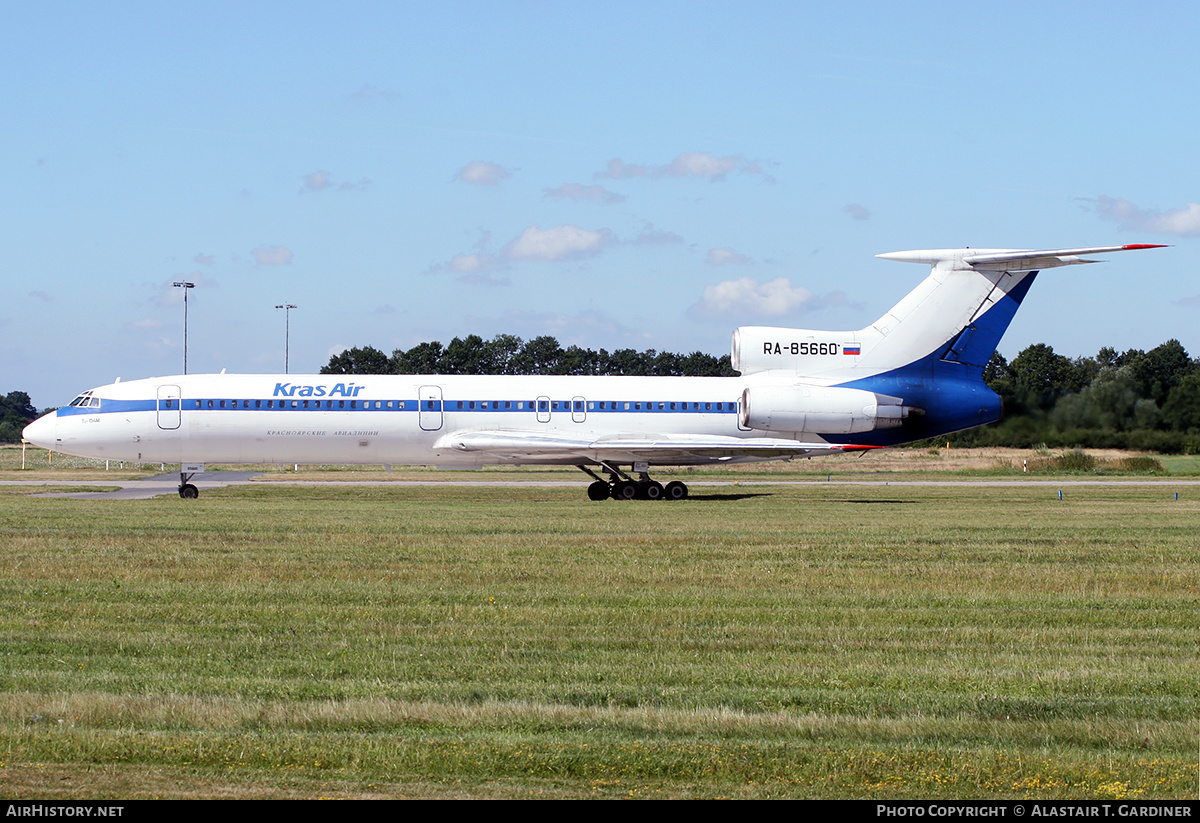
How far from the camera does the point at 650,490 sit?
119 feet

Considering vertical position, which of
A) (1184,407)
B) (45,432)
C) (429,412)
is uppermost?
(1184,407)

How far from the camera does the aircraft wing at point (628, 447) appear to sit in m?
34.9

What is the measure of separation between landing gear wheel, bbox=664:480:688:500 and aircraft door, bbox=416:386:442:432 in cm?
725

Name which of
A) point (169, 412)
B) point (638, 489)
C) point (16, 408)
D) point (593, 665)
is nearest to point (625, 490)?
point (638, 489)

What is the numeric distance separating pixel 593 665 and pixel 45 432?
29.2 meters

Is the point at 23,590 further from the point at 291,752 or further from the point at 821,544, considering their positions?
the point at 821,544

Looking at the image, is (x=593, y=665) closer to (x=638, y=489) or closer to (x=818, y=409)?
(x=818, y=409)

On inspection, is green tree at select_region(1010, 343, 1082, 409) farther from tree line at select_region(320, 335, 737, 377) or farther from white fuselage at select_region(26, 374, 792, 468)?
tree line at select_region(320, 335, 737, 377)

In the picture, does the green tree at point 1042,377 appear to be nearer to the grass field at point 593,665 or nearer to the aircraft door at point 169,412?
the grass field at point 593,665

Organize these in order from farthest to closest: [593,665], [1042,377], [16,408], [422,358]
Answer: [16,408]
[422,358]
[1042,377]
[593,665]

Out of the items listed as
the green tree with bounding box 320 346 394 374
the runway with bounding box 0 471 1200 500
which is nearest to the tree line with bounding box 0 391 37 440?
the green tree with bounding box 320 346 394 374

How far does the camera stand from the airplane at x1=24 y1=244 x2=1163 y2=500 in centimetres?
3472

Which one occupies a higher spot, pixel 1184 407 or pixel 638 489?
pixel 1184 407

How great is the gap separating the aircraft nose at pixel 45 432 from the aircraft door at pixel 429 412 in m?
10.7
